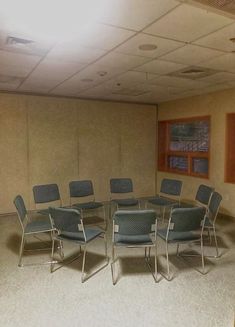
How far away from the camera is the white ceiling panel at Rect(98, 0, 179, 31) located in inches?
83.4

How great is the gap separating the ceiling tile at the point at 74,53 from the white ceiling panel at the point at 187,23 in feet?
2.63

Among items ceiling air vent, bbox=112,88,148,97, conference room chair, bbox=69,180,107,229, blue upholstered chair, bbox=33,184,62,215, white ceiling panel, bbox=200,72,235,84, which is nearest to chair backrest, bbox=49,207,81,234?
blue upholstered chair, bbox=33,184,62,215

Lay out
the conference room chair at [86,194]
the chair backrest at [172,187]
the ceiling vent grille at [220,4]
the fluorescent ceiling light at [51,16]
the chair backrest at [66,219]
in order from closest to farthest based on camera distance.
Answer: the ceiling vent grille at [220,4] → the fluorescent ceiling light at [51,16] → the chair backrest at [66,219] → the conference room chair at [86,194] → the chair backrest at [172,187]

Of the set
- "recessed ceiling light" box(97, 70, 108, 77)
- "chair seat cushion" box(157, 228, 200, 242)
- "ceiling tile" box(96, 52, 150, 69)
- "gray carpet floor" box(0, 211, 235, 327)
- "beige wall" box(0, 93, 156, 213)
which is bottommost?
"gray carpet floor" box(0, 211, 235, 327)

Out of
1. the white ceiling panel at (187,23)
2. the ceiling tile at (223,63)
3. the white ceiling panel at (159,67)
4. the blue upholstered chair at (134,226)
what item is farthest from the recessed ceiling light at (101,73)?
the blue upholstered chair at (134,226)

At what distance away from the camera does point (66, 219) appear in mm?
3158

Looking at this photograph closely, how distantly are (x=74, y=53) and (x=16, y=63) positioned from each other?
972 mm

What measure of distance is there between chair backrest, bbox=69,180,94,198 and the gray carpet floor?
1.62 metres

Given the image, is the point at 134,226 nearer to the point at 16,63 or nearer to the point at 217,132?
the point at 16,63

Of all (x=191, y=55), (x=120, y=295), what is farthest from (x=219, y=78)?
(x=120, y=295)

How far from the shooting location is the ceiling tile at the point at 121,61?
3.38 m

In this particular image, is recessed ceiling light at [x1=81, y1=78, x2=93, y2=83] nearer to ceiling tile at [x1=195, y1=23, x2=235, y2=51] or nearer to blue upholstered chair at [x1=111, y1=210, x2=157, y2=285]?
ceiling tile at [x1=195, y1=23, x2=235, y2=51]

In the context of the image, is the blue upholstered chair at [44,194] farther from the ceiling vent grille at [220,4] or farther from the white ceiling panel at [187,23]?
the ceiling vent grille at [220,4]

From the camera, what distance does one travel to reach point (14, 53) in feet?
10.8
